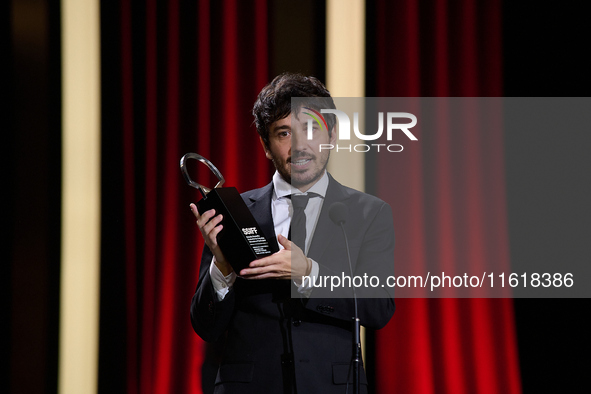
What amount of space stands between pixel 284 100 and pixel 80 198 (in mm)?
1190

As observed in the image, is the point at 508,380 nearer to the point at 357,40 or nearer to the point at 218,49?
the point at 357,40

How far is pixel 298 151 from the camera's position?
4.92 ft

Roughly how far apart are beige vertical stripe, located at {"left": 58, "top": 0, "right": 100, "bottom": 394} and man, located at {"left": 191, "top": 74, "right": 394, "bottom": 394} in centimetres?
97

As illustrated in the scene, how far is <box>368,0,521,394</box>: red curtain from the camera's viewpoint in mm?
1993

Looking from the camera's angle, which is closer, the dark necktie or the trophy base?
the trophy base

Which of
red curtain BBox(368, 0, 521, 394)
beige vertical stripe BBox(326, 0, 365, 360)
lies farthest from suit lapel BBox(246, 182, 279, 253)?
beige vertical stripe BBox(326, 0, 365, 360)

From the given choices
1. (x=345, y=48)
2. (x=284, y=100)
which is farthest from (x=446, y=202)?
(x=284, y=100)

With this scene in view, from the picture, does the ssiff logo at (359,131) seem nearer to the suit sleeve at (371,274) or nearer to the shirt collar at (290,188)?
the shirt collar at (290,188)

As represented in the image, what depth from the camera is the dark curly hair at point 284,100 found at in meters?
1.52

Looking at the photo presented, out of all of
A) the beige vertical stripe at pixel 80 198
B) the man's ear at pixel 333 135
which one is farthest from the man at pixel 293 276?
the beige vertical stripe at pixel 80 198

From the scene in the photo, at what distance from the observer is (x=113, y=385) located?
2.17 m

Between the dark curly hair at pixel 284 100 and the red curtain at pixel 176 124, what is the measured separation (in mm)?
651

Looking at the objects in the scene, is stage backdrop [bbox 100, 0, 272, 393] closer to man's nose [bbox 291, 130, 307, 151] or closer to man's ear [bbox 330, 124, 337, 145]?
man's ear [bbox 330, 124, 337, 145]
